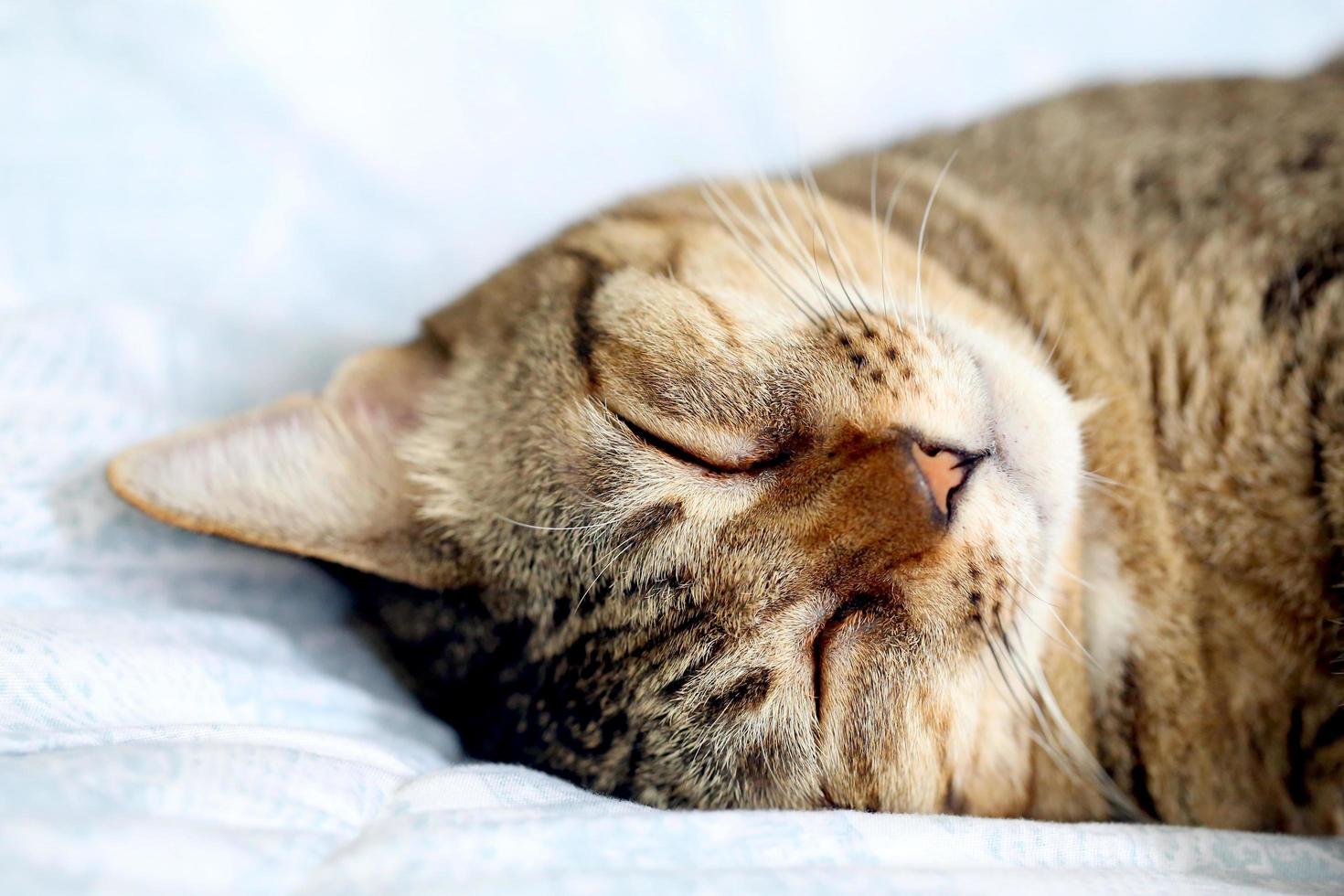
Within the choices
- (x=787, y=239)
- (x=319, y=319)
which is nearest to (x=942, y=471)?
(x=787, y=239)

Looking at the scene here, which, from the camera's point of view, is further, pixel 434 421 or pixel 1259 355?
pixel 434 421

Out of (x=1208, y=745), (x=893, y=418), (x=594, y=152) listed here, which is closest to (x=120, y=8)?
(x=594, y=152)

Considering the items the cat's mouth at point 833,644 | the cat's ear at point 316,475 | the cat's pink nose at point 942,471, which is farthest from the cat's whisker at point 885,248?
the cat's ear at point 316,475

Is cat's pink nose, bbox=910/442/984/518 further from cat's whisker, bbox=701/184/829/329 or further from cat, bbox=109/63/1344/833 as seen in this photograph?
cat's whisker, bbox=701/184/829/329

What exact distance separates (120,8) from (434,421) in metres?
1.04

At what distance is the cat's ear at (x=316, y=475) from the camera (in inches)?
43.6

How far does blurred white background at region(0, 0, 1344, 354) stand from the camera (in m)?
1.57

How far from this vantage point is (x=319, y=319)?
1.71 meters

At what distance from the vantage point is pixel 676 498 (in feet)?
3.52

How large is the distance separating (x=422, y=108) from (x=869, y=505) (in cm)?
131

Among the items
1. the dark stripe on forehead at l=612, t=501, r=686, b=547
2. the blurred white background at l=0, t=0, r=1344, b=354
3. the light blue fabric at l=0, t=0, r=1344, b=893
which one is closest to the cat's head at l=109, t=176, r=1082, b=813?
the dark stripe on forehead at l=612, t=501, r=686, b=547

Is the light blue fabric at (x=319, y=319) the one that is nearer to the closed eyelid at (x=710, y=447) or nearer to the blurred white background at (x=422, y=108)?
the blurred white background at (x=422, y=108)

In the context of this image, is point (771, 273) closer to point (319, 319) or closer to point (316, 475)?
point (316, 475)

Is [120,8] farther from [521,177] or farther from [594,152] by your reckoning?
[594,152]
